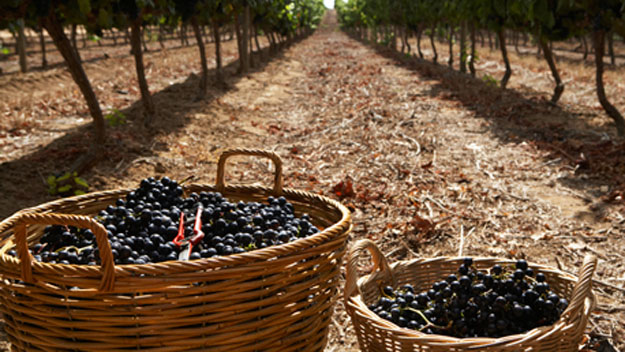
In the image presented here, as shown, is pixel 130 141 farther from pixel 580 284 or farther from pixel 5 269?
Answer: pixel 580 284

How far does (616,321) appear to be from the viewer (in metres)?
3.20

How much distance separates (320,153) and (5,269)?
6.18 meters

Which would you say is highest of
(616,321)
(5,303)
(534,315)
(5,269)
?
(5,269)

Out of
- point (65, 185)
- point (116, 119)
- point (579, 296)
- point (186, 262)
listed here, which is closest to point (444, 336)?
point (579, 296)

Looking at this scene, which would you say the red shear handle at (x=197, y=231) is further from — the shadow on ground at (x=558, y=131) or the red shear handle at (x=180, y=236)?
the shadow on ground at (x=558, y=131)

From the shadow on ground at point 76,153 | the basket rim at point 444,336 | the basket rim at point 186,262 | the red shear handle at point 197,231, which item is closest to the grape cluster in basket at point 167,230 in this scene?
the red shear handle at point 197,231

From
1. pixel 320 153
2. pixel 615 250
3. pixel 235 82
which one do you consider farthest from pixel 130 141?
pixel 235 82

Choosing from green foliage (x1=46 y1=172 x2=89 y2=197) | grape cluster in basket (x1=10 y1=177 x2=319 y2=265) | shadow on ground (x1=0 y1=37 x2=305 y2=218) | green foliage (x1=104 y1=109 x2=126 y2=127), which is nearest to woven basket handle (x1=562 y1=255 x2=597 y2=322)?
grape cluster in basket (x1=10 y1=177 x2=319 y2=265)

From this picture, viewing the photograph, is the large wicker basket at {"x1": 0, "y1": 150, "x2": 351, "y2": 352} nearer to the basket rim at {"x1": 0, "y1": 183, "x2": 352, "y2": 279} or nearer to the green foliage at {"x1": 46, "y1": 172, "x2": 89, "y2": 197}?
the basket rim at {"x1": 0, "y1": 183, "x2": 352, "y2": 279}

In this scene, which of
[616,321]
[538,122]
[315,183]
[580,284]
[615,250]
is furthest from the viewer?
[538,122]

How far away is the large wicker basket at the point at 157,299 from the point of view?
5.76ft

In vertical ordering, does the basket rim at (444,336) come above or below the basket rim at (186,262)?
below

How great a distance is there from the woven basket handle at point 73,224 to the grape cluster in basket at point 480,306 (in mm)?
1317

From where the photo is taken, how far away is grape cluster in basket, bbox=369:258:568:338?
232cm
